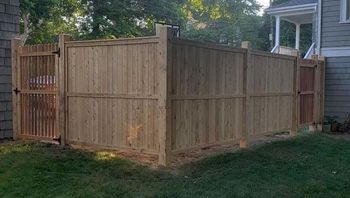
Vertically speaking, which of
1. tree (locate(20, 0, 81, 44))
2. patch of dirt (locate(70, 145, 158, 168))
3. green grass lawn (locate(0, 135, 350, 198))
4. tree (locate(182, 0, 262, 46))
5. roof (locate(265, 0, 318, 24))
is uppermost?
tree (locate(182, 0, 262, 46))

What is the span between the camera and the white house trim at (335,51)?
37.0 ft

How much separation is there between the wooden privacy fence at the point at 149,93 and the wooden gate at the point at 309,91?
4.70ft

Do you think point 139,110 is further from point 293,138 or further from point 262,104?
point 293,138

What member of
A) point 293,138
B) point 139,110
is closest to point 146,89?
point 139,110

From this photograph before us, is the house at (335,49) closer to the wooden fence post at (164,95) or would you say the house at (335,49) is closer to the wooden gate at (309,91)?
the wooden gate at (309,91)

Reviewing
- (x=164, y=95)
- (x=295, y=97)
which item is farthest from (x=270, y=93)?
(x=164, y=95)

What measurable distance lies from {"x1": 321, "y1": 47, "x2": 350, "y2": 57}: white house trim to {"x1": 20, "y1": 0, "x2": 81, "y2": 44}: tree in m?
12.0

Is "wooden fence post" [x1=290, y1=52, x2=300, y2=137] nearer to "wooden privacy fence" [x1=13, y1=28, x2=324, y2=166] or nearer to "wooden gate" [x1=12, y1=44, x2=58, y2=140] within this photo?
"wooden privacy fence" [x1=13, y1=28, x2=324, y2=166]

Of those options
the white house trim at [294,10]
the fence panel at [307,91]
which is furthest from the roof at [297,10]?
the fence panel at [307,91]

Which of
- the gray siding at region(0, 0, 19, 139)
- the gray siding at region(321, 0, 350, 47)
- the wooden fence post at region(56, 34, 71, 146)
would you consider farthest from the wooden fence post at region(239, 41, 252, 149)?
the gray siding at region(321, 0, 350, 47)

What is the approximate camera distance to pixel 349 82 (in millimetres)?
11250

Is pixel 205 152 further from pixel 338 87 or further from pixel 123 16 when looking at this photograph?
pixel 123 16

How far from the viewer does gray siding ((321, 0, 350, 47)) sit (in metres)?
11.3

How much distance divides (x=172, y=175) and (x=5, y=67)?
444cm
